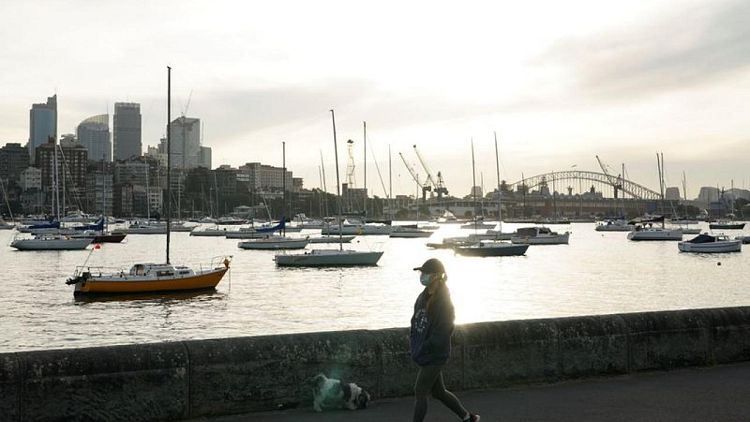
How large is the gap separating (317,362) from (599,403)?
11.5 feet

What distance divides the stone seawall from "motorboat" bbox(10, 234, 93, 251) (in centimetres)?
10811

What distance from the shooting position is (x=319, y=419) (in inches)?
352

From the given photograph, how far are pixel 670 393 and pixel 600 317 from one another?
5.48 ft

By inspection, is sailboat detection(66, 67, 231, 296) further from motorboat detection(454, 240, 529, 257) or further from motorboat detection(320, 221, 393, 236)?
motorboat detection(320, 221, 393, 236)

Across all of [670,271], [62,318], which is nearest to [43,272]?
[62,318]

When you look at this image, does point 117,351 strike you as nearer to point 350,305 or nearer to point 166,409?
point 166,409

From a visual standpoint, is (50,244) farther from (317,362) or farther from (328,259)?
(317,362)

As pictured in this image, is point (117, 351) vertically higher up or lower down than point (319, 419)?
higher up

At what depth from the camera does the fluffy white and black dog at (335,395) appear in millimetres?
9164

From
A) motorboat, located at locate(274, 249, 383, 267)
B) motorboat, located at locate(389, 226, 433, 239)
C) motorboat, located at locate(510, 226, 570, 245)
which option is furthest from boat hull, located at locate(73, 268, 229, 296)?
motorboat, located at locate(389, 226, 433, 239)

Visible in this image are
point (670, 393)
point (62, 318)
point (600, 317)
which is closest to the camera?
point (670, 393)

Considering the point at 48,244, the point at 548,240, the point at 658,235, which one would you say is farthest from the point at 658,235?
the point at 48,244

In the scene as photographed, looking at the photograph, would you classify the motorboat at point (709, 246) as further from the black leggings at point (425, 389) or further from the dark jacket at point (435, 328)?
the dark jacket at point (435, 328)

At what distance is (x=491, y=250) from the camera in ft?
317
